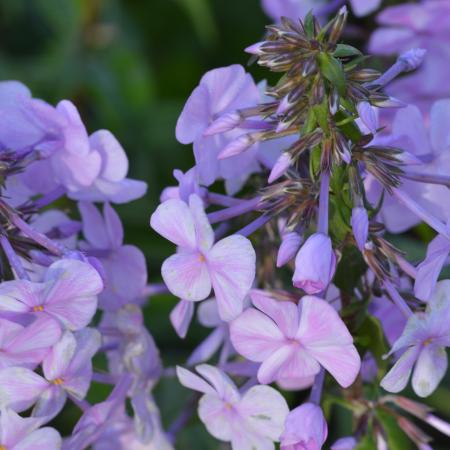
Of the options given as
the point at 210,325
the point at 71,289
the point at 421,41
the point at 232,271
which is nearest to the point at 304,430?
the point at 232,271

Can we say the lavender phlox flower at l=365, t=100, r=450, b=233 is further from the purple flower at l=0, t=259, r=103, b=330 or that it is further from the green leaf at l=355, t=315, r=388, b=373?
the purple flower at l=0, t=259, r=103, b=330

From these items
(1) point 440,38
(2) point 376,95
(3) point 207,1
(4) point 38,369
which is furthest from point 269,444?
(3) point 207,1

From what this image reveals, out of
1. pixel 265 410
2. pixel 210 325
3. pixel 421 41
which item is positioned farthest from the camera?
pixel 421 41

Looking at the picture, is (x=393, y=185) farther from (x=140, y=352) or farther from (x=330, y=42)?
(x=140, y=352)

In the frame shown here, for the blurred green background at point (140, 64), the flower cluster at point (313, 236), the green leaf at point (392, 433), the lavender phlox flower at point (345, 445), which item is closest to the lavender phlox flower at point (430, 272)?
the flower cluster at point (313, 236)

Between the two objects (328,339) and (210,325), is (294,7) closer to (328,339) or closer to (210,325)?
(210,325)

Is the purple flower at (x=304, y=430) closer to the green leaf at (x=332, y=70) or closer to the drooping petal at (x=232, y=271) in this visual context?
the drooping petal at (x=232, y=271)
